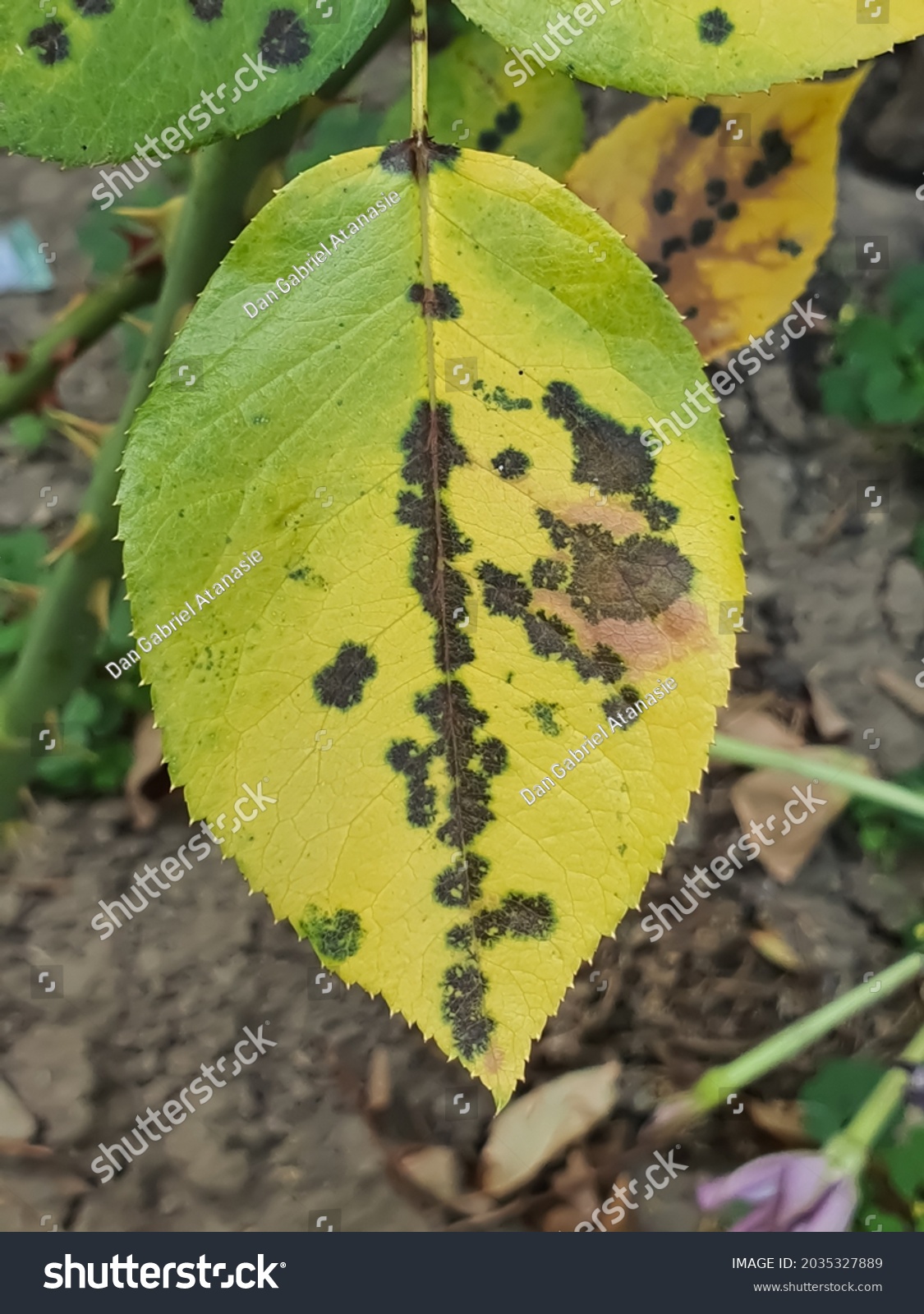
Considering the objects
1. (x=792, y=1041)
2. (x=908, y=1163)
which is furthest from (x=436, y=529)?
(x=908, y=1163)

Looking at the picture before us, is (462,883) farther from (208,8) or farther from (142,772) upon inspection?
(142,772)

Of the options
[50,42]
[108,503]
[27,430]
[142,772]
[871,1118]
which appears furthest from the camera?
[27,430]

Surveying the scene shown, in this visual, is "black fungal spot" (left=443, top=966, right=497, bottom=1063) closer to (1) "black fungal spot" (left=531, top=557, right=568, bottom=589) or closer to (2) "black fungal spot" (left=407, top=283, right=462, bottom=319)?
(1) "black fungal spot" (left=531, top=557, right=568, bottom=589)

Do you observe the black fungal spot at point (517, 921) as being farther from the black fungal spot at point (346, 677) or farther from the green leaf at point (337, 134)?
the green leaf at point (337, 134)

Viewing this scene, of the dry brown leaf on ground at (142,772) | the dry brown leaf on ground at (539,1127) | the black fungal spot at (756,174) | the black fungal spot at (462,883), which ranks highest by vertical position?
the black fungal spot at (756,174)

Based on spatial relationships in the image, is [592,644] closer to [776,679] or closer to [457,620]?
[457,620]

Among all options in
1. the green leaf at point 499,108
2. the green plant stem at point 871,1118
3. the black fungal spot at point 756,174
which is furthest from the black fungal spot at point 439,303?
the green plant stem at point 871,1118
